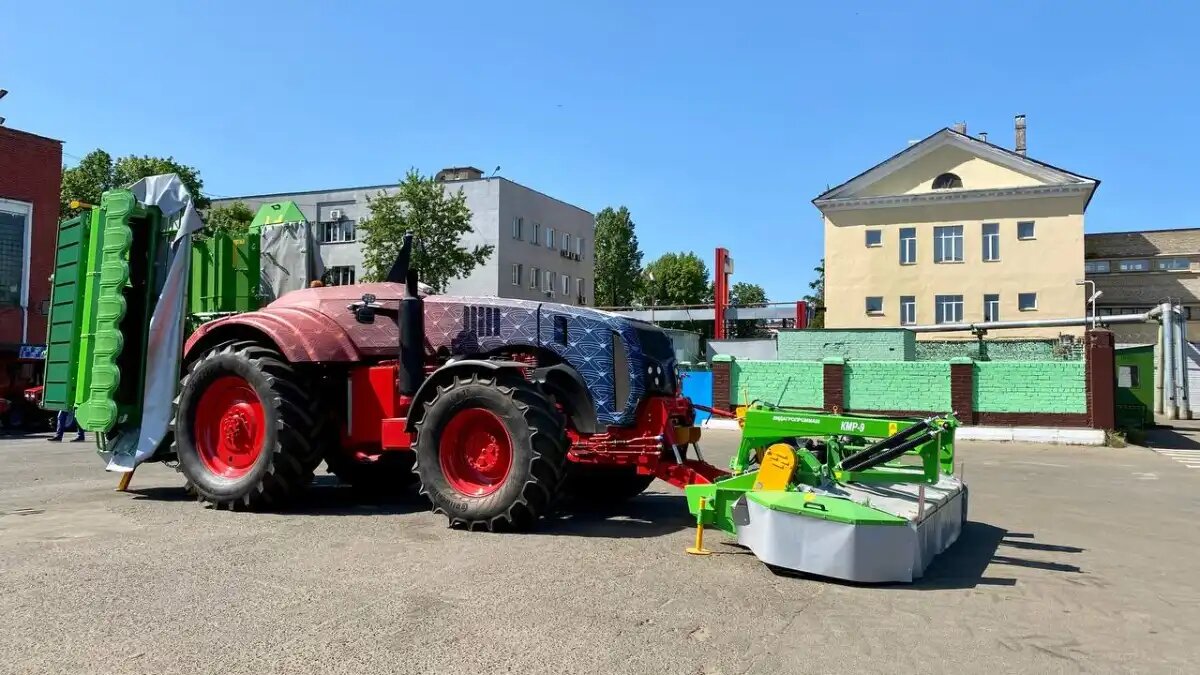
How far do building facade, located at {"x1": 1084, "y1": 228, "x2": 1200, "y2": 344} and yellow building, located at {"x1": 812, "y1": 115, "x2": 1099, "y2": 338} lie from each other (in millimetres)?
15956

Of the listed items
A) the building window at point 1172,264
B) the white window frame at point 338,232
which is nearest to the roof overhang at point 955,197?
the building window at point 1172,264

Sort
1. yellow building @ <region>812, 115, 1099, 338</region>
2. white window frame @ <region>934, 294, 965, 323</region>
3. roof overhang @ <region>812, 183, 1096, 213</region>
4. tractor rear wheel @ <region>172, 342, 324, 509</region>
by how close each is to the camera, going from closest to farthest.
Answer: tractor rear wheel @ <region>172, 342, 324, 509</region> < roof overhang @ <region>812, 183, 1096, 213</region> < yellow building @ <region>812, 115, 1099, 338</region> < white window frame @ <region>934, 294, 965, 323</region>

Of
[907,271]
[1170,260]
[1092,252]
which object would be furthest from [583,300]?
[1170,260]

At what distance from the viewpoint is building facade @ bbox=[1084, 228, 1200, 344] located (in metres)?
49.1

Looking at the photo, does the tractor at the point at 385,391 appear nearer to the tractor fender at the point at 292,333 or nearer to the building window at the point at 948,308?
the tractor fender at the point at 292,333

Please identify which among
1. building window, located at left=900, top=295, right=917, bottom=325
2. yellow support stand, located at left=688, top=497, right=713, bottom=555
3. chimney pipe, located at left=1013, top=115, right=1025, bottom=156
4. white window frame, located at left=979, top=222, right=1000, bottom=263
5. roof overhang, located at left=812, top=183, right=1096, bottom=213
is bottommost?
yellow support stand, located at left=688, top=497, right=713, bottom=555

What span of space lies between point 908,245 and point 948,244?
1689 millimetres

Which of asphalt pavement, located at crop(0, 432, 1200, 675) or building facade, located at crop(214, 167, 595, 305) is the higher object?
building facade, located at crop(214, 167, 595, 305)

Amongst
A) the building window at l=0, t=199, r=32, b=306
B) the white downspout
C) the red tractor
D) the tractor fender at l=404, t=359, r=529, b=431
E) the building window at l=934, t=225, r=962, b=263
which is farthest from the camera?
the building window at l=934, t=225, r=962, b=263

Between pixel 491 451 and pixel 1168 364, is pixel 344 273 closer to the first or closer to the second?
pixel 1168 364

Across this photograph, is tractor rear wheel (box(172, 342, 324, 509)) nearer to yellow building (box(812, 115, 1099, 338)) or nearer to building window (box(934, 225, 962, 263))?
yellow building (box(812, 115, 1099, 338))

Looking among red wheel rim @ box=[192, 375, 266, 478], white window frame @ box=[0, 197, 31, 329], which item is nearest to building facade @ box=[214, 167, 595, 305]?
white window frame @ box=[0, 197, 31, 329]

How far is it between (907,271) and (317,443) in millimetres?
34485

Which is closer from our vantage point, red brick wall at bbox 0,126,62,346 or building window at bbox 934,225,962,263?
red brick wall at bbox 0,126,62,346
